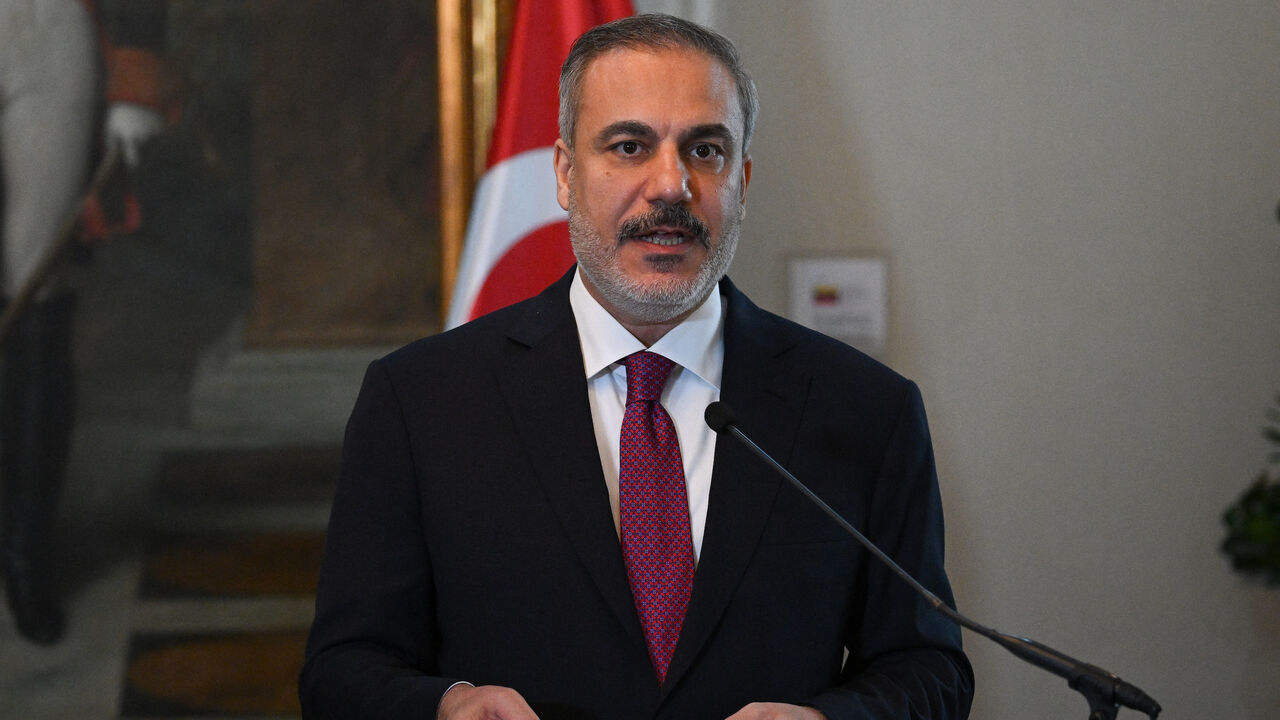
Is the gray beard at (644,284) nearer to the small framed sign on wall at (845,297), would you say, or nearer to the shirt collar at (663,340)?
the shirt collar at (663,340)

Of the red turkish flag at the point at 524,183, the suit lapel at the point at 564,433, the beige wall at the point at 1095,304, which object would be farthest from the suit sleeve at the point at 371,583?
the beige wall at the point at 1095,304

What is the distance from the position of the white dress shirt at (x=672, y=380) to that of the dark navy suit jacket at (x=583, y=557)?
0.04 metres

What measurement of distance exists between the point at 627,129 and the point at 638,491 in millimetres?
477

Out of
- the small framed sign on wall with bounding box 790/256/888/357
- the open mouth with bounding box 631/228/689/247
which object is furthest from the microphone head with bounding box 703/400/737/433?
the small framed sign on wall with bounding box 790/256/888/357

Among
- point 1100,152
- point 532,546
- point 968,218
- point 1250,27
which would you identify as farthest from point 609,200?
point 1250,27

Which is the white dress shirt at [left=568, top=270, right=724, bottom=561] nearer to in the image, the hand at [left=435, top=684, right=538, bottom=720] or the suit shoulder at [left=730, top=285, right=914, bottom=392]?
the suit shoulder at [left=730, top=285, right=914, bottom=392]

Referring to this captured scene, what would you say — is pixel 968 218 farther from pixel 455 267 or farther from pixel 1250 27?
pixel 455 267

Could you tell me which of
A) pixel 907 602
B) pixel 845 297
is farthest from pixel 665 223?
pixel 845 297

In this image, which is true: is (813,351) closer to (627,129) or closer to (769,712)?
(627,129)

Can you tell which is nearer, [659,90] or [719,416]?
[719,416]

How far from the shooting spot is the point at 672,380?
1.59 m

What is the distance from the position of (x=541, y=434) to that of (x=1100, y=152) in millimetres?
1785

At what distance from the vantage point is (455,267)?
2713 mm

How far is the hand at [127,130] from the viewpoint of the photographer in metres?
2.57
